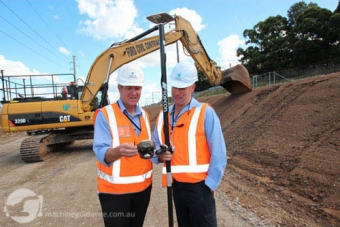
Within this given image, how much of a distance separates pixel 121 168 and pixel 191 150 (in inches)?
24.2

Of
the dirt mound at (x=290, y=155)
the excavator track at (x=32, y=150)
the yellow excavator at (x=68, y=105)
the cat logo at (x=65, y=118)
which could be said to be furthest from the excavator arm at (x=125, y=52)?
the dirt mound at (x=290, y=155)

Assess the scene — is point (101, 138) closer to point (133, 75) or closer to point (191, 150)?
point (133, 75)

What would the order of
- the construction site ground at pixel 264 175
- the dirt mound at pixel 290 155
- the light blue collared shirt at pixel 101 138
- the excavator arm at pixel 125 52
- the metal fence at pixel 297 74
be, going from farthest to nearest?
the metal fence at pixel 297 74 < the excavator arm at pixel 125 52 < the dirt mound at pixel 290 155 < the construction site ground at pixel 264 175 < the light blue collared shirt at pixel 101 138

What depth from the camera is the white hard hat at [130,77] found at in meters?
2.29

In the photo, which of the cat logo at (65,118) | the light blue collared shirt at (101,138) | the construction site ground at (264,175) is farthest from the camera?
the cat logo at (65,118)

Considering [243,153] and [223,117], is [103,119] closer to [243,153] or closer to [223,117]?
[243,153]

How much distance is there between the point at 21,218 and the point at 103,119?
3.36 m

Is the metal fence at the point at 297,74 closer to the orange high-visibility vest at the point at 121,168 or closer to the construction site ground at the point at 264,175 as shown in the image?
the construction site ground at the point at 264,175

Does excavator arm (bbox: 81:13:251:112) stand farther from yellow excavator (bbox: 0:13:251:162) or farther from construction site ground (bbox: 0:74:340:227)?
construction site ground (bbox: 0:74:340:227)

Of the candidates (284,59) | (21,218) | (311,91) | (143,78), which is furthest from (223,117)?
(284,59)

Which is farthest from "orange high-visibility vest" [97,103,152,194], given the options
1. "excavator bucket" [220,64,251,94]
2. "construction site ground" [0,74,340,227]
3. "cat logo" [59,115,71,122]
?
"excavator bucket" [220,64,251,94]

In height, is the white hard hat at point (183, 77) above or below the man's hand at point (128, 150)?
above

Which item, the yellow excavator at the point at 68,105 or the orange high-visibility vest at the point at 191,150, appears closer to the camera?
the orange high-visibility vest at the point at 191,150

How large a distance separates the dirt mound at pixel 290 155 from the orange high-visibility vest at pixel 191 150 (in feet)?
7.60
